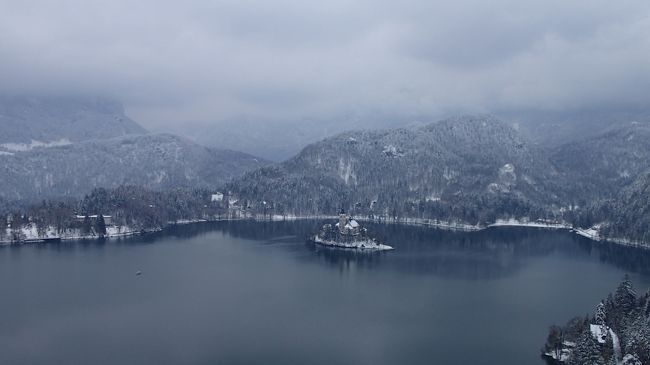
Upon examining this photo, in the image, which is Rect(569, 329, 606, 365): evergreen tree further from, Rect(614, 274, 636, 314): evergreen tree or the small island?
the small island

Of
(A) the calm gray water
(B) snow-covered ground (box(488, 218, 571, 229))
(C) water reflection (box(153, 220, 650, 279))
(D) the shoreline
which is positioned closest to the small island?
(C) water reflection (box(153, 220, 650, 279))

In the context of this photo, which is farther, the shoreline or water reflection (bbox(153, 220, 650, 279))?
the shoreline

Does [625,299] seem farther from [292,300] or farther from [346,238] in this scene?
[346,238]

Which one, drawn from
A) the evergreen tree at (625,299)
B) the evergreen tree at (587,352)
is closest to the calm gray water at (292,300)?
the evergreen tree at (587,352)

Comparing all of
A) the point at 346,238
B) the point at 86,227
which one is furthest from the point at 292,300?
the point at 86,227

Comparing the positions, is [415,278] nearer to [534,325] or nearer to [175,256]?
[534,325]

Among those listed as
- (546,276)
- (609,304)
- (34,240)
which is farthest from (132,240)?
(609,304)

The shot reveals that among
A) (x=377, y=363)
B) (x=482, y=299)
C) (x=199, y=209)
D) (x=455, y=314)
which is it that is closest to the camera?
(x=377, y=363)
